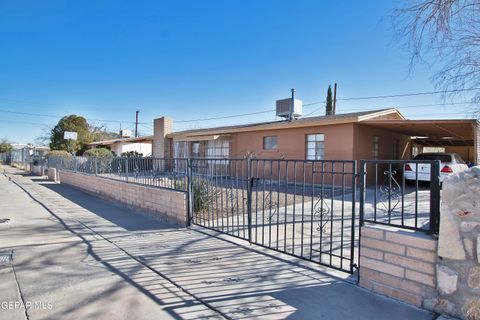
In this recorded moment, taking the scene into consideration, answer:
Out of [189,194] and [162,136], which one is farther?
[162,136]

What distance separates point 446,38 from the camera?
5.18m

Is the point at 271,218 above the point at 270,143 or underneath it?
underneath

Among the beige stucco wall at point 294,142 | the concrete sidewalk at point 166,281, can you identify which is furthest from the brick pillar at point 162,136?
the concrete sidewalk at point 166,281

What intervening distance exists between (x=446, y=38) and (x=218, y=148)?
14.8m

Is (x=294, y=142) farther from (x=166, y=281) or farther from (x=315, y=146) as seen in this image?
(x=166, y=281)

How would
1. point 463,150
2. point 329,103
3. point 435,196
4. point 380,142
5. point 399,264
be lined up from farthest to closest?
1. point 329,103
2. point 463,150
3. point 380,142
4. point 399,264
5. point 435,196

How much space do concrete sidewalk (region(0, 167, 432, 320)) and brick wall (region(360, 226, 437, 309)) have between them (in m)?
0.12

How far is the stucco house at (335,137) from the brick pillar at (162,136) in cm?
189

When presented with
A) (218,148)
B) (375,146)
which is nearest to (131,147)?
(218,148)

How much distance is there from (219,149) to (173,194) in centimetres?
1267

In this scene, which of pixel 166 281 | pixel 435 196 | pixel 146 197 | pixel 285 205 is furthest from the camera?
pixel 146 197

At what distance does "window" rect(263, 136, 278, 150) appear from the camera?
51.2 ft

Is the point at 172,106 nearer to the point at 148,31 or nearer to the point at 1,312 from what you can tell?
the point at 148,31

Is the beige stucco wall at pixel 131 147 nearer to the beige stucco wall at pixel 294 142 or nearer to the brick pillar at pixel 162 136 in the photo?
the brick pillar at pixel 162 136
